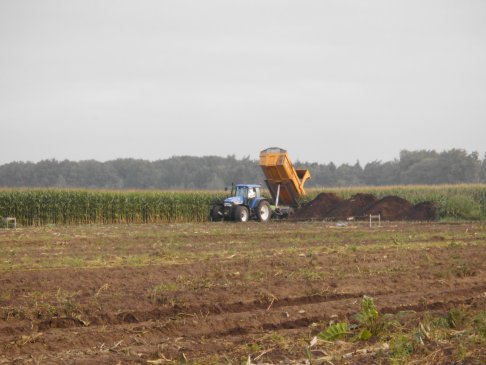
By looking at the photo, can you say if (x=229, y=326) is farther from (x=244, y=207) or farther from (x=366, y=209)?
(x=366, y=209)

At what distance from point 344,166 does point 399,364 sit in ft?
330

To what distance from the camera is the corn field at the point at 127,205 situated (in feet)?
128

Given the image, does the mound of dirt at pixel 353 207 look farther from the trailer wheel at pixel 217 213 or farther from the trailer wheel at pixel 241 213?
the trailer wheel at pixel 217 213

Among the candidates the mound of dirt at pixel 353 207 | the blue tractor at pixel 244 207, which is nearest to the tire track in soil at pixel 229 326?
the blue tractor at pixel 244 207

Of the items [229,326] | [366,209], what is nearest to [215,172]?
[366,209]

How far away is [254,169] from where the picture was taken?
340ft

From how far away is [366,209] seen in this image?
4022 cm

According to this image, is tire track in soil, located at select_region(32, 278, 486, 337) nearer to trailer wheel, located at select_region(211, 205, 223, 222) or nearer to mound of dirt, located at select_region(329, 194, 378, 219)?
trailer wheel, located at select_region(211, 205, 223, 222)

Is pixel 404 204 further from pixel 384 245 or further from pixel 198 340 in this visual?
pixel 198 340

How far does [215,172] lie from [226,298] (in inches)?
3734

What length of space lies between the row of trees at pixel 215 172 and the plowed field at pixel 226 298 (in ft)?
222

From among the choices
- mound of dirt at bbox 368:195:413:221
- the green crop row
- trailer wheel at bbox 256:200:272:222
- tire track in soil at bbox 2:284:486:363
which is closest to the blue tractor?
trailer wheel at bbox 256:200:272:222

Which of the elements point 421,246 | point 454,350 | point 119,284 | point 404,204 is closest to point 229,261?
point 119,284

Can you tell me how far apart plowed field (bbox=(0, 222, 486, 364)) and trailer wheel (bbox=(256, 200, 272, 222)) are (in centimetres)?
1370
